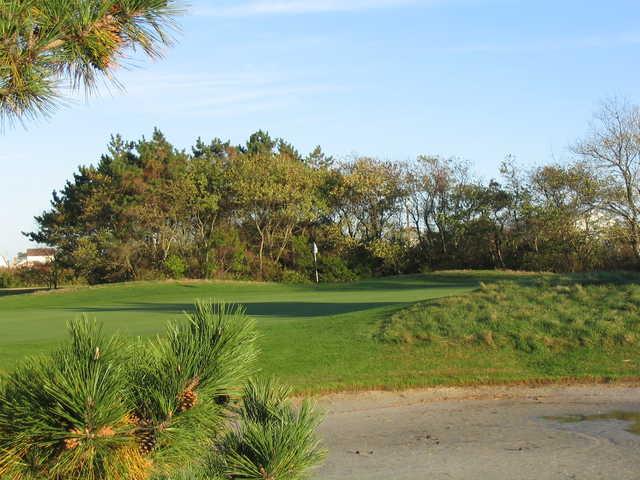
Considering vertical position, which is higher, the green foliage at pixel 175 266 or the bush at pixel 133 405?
the green foliage at pixel 175 266

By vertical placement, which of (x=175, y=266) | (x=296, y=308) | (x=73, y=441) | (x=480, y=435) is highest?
(x=175, y=266)

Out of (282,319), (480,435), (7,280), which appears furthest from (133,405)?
(7,280)

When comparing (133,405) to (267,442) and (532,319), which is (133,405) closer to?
(267,442)

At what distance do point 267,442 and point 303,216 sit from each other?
146 ft

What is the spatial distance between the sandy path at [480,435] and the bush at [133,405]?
4.78 metres

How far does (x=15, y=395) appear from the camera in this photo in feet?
8.62

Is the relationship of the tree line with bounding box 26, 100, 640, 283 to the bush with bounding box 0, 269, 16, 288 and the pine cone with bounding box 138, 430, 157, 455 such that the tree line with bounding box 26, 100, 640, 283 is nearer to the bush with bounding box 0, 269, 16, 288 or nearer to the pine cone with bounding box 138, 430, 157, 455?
the bush with bounding box 0, 269, 16, 288

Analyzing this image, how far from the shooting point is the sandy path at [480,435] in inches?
302

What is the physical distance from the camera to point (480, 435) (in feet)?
30.0

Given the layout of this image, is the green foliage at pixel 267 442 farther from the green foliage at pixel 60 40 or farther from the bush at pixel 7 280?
the bush at pixel 7 280

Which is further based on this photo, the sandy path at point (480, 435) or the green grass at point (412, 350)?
the green grass at point (412, 350)

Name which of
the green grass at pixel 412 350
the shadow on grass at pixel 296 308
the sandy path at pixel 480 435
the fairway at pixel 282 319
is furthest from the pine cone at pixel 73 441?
the shadow on grass at pixel 296 308

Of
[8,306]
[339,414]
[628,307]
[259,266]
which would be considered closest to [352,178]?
[259,266]

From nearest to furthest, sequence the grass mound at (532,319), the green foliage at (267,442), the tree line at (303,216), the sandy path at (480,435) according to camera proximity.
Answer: the green foliage at (267,442), the sandy path at (480,435), the grass mound at (532,319), the tree line at (303,216)
